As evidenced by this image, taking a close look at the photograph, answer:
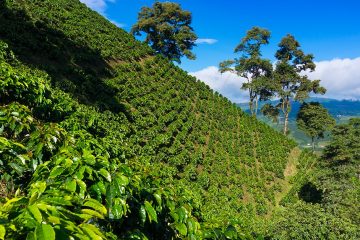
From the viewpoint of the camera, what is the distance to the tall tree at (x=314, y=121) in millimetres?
51312

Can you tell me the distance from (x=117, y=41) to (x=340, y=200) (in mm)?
26430

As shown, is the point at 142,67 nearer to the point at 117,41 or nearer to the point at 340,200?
the point at 117,41

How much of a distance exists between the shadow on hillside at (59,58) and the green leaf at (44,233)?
57.1 feet

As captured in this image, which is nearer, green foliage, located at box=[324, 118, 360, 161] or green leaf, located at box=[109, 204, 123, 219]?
green leaf, located at box=[109, 204, 123, 219]

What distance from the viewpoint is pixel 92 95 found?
71.3 ft

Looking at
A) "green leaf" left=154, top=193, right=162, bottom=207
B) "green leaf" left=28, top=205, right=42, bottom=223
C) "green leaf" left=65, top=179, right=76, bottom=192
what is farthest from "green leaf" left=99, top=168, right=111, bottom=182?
"green leaf" left=28, top=205, right=42, bottom=223

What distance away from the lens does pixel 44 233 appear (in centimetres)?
201

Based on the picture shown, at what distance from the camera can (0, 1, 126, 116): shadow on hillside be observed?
20.3m

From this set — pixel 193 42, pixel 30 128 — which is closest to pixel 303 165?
pixel 193 42

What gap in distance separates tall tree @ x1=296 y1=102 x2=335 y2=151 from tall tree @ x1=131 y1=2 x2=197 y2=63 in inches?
781

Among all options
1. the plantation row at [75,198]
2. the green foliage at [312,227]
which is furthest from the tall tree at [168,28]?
the plantation row at [75,198]

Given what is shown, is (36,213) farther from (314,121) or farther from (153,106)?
(314,121)

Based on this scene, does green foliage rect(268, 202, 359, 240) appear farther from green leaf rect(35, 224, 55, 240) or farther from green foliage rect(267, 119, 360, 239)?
Answer: green leaf rect(35, 224, 55, 240)

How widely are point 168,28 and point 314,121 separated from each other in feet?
88.3
